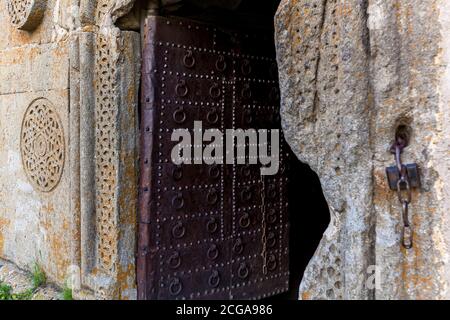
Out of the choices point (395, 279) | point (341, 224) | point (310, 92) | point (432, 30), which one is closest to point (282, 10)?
point (310, 92)

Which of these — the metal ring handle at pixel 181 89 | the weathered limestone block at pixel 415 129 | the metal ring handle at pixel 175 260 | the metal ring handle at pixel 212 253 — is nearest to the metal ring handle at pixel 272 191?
the metal ring handle at pixel 212 253

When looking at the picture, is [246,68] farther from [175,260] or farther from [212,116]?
[175,260]

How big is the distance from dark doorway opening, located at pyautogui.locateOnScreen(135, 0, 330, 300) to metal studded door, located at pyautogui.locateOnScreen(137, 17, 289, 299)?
16cm

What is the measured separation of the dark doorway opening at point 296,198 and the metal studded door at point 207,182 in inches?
6.4

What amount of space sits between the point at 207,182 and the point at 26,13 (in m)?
1.87

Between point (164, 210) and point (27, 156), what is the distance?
1418mm

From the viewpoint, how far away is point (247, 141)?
138 inches

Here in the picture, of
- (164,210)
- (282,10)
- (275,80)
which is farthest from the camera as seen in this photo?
(275,80)

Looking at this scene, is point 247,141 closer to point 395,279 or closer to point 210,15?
point 210,15

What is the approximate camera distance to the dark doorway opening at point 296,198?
3578mm

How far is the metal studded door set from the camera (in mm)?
2926

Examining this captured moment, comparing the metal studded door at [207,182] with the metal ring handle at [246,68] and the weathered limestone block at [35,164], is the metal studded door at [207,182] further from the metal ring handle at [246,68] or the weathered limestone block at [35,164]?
the weathered limestone block at [35,164]

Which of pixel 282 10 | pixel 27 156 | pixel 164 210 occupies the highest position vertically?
pixel 282 10

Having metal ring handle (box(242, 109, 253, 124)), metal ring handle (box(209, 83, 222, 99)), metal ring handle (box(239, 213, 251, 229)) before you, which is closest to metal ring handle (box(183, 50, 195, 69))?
metal ring handle (box(209, 83, 222, 99))
